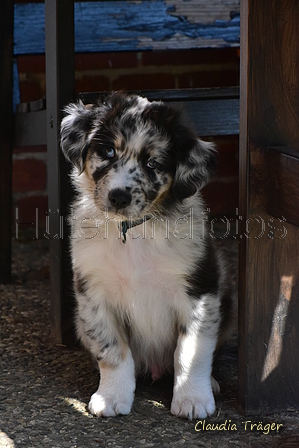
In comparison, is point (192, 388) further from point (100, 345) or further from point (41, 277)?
point (41, 277)

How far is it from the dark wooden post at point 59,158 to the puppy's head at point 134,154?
0.43 meters

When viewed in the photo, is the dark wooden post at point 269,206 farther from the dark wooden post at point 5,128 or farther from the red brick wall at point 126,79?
the red brick wall at point 126,79

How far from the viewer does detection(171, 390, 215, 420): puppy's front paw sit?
8.38 ft

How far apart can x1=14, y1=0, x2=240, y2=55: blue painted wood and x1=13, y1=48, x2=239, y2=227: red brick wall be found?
0.31 meters

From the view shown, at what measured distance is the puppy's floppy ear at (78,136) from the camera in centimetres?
273

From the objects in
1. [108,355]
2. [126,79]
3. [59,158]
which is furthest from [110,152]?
[126,79]

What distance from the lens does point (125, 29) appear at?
15.6ft

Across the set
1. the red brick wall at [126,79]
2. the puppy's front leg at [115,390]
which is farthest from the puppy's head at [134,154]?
the red brick wall at [126,79]

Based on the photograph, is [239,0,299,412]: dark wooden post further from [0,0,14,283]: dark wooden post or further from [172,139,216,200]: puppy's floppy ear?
[0,0,14,283]: dark wooden post

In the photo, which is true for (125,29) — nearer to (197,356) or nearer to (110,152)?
(110,152)

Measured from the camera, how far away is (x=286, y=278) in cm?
251

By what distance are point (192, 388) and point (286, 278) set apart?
1.92 feet

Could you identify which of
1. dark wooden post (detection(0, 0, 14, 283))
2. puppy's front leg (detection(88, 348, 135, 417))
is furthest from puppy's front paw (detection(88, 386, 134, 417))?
dark wooden post (detection(0, 0, 14, 283))

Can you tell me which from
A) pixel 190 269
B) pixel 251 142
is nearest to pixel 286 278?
pixel 190 269
